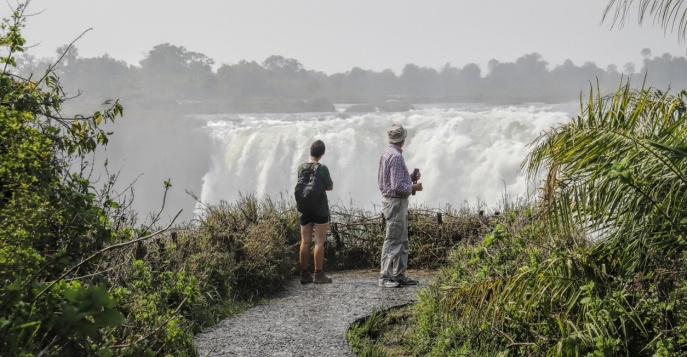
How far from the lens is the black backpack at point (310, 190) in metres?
9.46

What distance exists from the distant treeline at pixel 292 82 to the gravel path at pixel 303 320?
79415 mm

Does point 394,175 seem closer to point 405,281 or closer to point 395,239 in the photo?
point 395,239

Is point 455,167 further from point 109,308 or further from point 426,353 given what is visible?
point 109,308

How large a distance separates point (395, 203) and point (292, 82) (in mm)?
96436

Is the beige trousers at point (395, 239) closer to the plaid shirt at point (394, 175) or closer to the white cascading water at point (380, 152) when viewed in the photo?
the plaid shirt at point (394, 175)

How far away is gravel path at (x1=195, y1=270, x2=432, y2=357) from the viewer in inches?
286

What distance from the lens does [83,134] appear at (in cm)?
539

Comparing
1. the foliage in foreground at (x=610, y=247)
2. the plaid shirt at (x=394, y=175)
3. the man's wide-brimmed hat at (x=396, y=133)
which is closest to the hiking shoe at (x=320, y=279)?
the plaid shirt at (x=394, y=175)

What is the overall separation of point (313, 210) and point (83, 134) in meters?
4.40

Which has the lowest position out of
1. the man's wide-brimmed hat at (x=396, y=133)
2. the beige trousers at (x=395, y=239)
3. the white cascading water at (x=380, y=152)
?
the white cascading water at (x=380, y=152)

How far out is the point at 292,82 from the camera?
105 metres

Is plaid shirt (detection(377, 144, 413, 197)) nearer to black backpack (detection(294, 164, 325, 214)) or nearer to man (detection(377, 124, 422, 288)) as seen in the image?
man (detection(377, 124, 422, 288))

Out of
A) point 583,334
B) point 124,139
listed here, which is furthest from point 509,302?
point 124,139

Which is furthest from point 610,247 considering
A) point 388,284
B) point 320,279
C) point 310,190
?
point 320,279
